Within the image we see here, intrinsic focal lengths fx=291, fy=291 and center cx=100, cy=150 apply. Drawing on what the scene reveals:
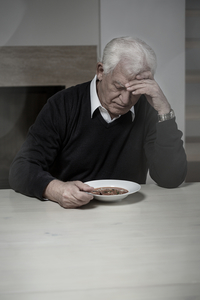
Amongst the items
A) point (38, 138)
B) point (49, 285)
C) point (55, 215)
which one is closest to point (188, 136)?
point (38, 138)

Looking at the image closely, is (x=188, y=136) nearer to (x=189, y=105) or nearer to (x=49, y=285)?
(x=189, y=105)

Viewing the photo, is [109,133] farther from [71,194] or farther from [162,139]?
[71,194]

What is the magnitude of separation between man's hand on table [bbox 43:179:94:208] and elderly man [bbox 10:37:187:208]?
3cm

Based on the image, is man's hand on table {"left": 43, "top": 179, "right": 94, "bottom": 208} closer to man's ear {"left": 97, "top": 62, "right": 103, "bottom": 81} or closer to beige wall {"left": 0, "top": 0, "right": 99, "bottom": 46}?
man's ear {"left": 97, "top": 62, "right": 103, "bottom": 81}

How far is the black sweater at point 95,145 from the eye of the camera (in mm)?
1190

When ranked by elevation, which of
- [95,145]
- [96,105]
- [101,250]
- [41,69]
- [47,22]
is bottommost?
[101,250]

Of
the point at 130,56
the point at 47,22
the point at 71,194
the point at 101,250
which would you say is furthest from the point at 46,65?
the point at 101,250

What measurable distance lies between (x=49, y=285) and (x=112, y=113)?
35.9 inches

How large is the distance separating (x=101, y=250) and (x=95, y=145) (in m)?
0.74

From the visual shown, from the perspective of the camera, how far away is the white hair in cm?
117

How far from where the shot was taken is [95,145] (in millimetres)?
1353

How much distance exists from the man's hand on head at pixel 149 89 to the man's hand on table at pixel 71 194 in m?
0.48

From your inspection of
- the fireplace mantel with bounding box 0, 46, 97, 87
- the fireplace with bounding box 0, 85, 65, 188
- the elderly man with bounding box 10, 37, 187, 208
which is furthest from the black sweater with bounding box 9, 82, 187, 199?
the fireplace with bounding box 0, 85, 65, 188

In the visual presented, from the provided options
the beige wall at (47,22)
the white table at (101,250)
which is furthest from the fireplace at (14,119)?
the white table at (101,250)
